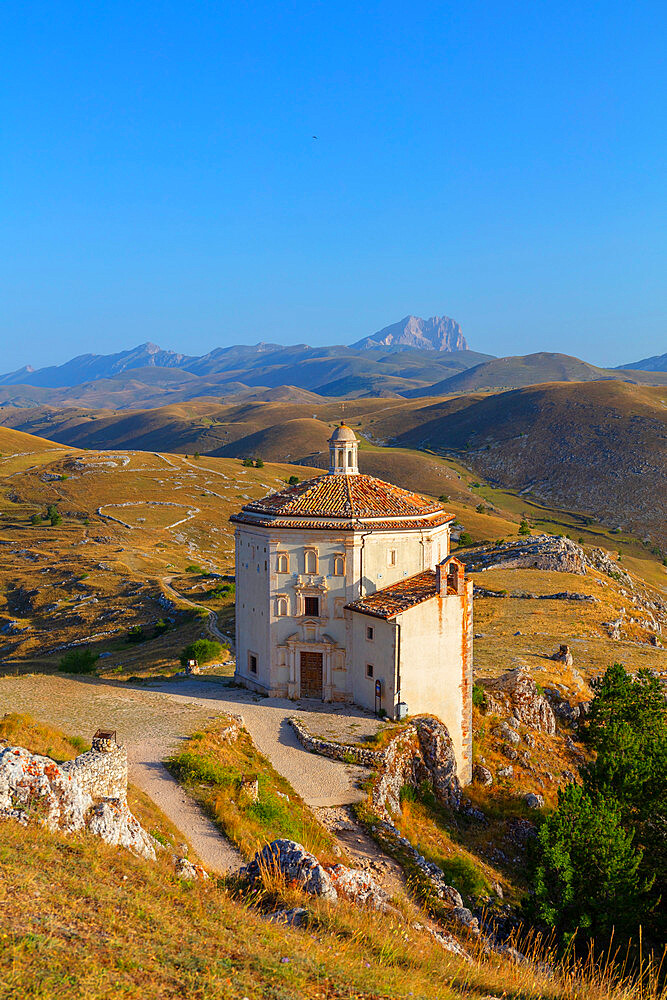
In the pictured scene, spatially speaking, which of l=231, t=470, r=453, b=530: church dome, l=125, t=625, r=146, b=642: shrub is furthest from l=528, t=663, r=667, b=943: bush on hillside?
l=125, t=625, r=146, b=642: shrub

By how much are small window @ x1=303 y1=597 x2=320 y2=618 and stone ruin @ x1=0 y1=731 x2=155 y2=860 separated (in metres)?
19.5

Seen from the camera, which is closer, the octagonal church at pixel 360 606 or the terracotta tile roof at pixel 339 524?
the octagonal church at pixel 360 606

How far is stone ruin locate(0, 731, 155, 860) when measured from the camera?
1614 cm

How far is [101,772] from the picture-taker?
19453 mm

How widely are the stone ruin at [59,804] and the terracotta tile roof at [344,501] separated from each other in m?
21.0

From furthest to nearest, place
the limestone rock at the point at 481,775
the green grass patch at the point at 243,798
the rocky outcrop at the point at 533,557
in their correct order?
the rocky outcrop at the point at 533,557 < the limestone rock at the point at 481,775 < the green grass patch at the point at 243,798

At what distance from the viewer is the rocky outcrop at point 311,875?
16688 mm

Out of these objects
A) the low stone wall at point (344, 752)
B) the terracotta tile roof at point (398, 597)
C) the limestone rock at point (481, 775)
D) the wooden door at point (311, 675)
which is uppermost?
the terracotta tile roof at point (398, 597)

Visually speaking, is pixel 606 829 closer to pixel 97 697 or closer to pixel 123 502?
pixel 97 697

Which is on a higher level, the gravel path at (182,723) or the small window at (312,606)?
the small window at (312,606)

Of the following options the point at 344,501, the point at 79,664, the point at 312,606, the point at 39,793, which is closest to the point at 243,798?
the point at 39,793

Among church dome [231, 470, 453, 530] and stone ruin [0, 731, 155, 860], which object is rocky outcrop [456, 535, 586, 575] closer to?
church dome [231, 470, 453, 530]

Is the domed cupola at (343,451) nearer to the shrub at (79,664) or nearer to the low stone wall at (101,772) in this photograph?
the low stone wall at (101,772)

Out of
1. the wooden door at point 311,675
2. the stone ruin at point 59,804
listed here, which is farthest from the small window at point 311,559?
the stone ruin at point 59,804
